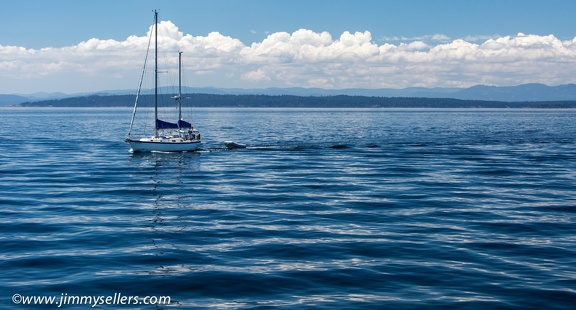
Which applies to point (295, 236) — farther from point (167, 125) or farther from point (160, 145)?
point (167, 125)

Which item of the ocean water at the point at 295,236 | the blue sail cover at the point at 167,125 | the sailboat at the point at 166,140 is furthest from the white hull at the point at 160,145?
the ocean water at the point at 295,236

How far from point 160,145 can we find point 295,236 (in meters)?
44.9

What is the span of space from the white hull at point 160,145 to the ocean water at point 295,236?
14.1 metres

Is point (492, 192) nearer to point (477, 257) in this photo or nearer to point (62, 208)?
point (477, 257)

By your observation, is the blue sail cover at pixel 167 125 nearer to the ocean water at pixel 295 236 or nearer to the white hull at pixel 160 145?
the white hull at pixel 160 145

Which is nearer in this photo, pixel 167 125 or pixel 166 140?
pixel 166 140

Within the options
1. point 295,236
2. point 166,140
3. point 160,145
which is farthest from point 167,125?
point 295,236

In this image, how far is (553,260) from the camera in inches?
866

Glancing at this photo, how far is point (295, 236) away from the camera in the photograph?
25.8m

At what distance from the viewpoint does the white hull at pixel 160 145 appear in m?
67.5

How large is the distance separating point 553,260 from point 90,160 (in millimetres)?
48593

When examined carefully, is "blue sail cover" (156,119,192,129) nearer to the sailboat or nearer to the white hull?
the sailboat

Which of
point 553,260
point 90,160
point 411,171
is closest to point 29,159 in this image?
point 90,160

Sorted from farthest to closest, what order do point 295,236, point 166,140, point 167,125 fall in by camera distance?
point 167,125
point 166,140
point 295,236
